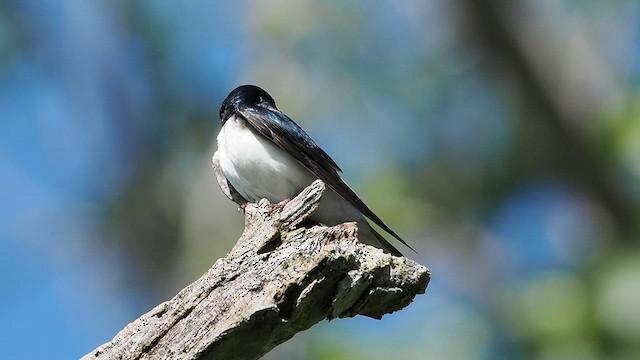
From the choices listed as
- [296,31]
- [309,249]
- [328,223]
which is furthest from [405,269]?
[296,31]

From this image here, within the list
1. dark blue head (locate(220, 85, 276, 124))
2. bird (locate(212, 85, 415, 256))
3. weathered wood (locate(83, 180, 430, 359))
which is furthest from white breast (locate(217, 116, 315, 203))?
weathered wood (locate(83, 180, 430, 359))

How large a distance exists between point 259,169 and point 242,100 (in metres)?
0.67

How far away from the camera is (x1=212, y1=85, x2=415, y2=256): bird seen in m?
4.58

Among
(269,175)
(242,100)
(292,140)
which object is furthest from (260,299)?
(242,100)

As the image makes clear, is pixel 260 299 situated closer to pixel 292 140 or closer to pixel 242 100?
pixel 292 140

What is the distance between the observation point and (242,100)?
5234 millimetres

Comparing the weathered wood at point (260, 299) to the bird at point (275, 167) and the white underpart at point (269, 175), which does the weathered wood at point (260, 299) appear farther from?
the white underpart at point (269, 175)

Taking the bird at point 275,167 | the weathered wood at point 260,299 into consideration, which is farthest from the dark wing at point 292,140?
the weathered wood at point 260,299

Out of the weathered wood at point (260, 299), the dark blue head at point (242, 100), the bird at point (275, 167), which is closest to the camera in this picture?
the weathered wood at point (260, 299)

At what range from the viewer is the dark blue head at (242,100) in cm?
517

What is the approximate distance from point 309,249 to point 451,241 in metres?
4.71

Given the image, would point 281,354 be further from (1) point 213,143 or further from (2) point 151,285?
(1) point 213,143

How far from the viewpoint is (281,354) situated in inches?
287

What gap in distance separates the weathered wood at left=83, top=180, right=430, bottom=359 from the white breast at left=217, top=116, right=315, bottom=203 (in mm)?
1775
